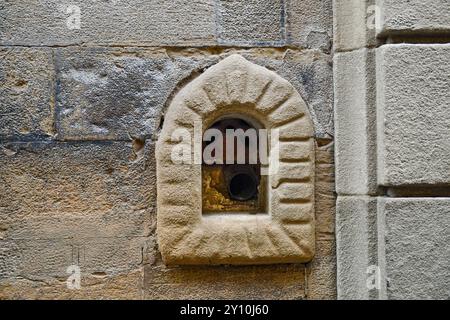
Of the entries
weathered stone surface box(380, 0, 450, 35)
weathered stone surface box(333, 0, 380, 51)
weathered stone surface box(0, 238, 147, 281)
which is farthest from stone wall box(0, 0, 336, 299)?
weathered stone surface box(380, 0, 450, 35)

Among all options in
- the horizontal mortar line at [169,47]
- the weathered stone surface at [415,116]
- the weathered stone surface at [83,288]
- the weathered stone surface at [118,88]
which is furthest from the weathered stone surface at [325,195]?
the weathered stone surface at [83,288]

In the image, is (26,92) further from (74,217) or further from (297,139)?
(297,139)

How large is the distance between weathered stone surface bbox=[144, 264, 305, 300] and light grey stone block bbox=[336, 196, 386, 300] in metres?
0.21

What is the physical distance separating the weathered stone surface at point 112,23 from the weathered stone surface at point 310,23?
0.36 meters

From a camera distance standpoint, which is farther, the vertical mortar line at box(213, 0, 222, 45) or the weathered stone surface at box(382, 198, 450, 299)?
the vertical mortar line at box(213, 0, 222, 45)

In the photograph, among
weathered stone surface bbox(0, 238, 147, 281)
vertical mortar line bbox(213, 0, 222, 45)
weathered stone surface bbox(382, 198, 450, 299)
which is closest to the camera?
weathered stone surface bbox(382, 198, 450, 299)

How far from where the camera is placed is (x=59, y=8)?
2600 mm

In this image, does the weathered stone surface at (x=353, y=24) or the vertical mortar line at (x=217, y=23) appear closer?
the weathered stone surface at (x=353, y=24)

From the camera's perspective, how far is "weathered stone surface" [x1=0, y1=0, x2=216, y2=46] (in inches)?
102

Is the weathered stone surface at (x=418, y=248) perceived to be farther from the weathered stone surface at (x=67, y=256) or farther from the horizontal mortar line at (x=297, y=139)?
the weathered stone surface at (x=67, y=256)

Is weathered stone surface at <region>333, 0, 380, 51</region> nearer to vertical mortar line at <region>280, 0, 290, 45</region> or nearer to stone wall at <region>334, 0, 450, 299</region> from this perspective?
Result: stone wall at <region>334, 0, 450, 299</region>

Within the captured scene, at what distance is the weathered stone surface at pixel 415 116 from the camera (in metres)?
2.44

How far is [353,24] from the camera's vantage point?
2.63 m

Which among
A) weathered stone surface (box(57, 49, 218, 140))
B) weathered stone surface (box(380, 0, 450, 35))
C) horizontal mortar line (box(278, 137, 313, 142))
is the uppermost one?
weathered stone surface (box(380, 0, 450, 35))
